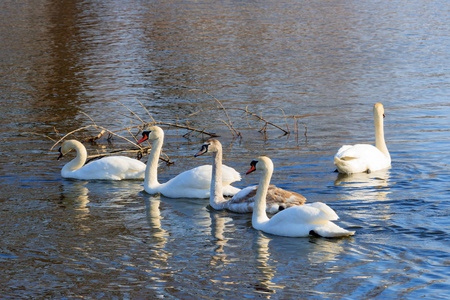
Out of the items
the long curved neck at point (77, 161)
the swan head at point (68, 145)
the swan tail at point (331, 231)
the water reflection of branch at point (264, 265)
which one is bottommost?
the water reflection of branch at point (264, 265)

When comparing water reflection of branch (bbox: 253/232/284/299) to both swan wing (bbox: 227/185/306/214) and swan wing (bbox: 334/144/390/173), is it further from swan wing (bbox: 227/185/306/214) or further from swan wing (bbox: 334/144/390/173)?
swan wing (bbox: 334/144/390/173)

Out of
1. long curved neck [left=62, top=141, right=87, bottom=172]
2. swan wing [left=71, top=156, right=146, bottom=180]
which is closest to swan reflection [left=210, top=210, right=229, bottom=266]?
swan wing [left=71, top=156, right=146, bottom=180]

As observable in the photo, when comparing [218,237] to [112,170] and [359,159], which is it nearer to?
[112,170]

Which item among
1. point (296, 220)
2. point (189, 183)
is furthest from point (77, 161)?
point (296, 220)

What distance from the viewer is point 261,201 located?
916cm

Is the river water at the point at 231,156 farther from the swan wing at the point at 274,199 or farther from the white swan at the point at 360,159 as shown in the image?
the swan wing at the point at 274,199

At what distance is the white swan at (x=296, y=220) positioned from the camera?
8.37 meters

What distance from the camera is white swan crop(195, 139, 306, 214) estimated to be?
970 cm

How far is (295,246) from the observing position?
8430 mm

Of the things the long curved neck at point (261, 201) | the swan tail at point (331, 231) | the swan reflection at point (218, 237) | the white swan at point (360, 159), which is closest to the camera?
the swan reflection at point (218, 237)

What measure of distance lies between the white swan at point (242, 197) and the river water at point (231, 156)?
210 millimetres

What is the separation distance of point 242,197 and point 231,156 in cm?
335

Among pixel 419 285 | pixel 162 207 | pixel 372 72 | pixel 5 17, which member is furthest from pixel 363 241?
pixel 5 17

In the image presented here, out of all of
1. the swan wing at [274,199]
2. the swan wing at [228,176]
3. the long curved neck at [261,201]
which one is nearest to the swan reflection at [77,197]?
the swan wing at [228,176]
